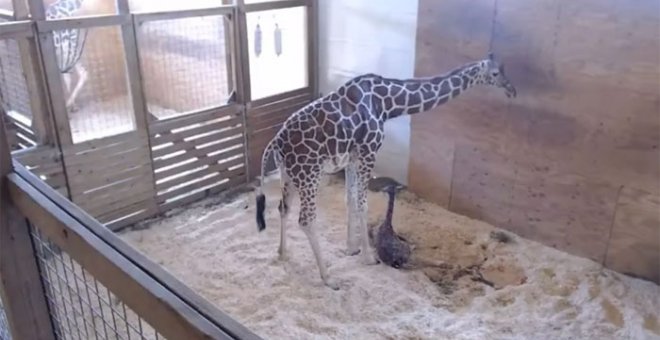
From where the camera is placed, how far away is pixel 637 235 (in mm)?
2871

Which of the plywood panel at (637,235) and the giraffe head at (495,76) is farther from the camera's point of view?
the giraffe head at (495,76)

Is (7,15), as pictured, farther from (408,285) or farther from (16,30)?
(408,285)

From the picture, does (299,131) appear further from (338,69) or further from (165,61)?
(338,69)

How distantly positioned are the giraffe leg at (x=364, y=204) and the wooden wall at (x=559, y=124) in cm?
90

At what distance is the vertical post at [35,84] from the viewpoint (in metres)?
2.74

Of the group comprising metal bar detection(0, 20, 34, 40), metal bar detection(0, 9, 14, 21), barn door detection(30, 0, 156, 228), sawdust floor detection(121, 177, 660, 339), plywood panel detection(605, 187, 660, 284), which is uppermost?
metal bar detection(0, 9, 14, 21)

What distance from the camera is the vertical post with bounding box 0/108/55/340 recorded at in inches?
58.5

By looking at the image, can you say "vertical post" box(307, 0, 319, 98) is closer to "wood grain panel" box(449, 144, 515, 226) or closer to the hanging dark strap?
the hanging dark strap

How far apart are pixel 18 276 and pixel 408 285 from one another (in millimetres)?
1826

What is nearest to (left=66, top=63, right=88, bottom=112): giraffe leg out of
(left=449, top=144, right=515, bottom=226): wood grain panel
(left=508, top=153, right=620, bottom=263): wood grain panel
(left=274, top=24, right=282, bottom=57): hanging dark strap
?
(left=274, top=24, right=282, bottom=57): hanging dark strap

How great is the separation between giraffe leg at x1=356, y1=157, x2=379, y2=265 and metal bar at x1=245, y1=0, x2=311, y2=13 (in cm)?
151

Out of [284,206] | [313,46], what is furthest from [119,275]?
[313,46]

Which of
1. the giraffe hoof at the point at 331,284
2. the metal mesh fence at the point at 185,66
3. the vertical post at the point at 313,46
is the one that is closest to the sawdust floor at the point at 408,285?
the giraffe hoof at the point at 331,284

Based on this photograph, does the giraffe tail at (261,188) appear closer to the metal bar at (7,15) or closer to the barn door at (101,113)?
the barn door at (101,113)
